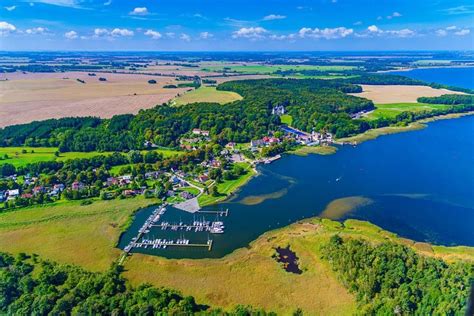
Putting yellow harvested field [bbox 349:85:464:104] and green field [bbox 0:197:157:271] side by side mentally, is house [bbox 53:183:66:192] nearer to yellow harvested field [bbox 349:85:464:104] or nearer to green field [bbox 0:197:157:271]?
green field [bbox 0:197:157:271]

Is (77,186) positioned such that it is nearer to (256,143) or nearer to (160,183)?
(160,183)

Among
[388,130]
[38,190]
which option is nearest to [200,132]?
[38,190]

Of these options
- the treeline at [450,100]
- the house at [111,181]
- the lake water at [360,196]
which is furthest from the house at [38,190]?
the treeline at [450,100]

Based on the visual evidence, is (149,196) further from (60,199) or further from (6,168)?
(6,168)

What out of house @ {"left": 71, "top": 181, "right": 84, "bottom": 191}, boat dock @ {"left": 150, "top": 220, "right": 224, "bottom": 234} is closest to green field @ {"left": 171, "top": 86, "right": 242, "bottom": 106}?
house @ {"left": 71, "top": 181, "right": 84, "bottom": 191}

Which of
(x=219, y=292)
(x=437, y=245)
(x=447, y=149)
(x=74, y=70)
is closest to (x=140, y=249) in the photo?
(x=219, y=292)
